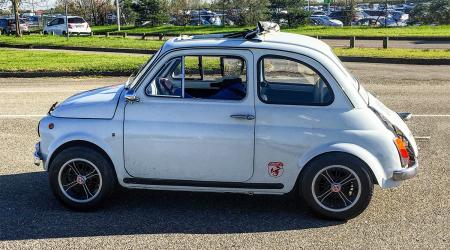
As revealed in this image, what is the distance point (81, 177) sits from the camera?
5.23 metres

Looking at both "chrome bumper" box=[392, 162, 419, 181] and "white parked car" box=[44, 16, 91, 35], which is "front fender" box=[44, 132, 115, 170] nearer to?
"chrome bumper" box=[392, 162, 419, 181]

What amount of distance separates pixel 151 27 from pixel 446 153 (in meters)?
38.2

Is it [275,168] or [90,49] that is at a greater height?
[90,49]

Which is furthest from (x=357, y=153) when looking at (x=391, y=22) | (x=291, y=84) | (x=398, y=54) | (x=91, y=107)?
(x=391, y=22)

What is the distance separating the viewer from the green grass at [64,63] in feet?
55.0

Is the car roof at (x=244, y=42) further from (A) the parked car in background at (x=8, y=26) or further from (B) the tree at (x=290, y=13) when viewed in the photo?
(A) the parked car in background at (x=8, y=26)

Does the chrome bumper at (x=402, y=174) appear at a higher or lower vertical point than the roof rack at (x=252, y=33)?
lower

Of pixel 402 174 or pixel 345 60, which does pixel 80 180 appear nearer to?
pixel 402 174

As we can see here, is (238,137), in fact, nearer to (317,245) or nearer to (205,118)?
(205,118)

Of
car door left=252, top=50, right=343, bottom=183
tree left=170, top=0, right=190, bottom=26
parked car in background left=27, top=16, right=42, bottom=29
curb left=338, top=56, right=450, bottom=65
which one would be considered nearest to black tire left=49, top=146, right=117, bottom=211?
car door left=252, top=50, right=343, bottom=183

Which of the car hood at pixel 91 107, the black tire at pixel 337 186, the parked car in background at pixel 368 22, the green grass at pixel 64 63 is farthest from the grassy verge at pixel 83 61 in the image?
the parked car in background at pixel 368 22

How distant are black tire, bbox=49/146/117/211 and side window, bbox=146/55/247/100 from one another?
0.81 metres

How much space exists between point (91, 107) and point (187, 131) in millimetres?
965

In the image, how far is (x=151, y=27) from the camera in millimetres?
43781
